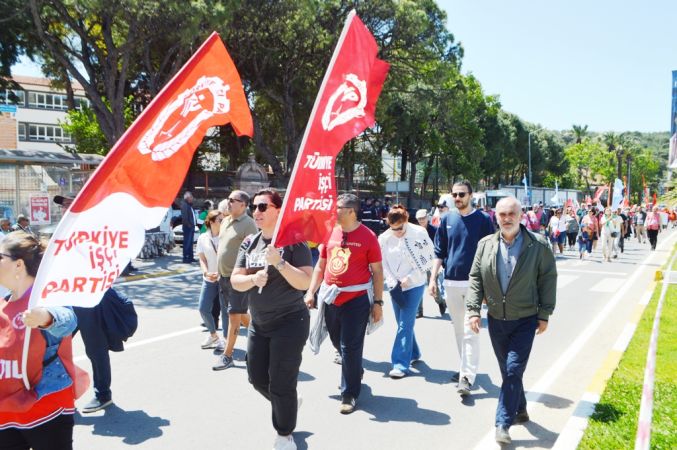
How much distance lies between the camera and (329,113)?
373cm

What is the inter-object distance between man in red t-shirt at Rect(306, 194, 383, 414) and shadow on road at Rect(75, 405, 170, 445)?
1534 mm

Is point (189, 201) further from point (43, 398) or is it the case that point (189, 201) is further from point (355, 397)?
point (43, 398)

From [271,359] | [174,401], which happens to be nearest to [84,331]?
[174,401]

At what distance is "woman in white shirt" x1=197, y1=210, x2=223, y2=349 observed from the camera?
6.86 meters

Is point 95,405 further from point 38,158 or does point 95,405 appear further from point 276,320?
point 38,158

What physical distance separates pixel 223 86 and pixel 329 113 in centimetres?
71

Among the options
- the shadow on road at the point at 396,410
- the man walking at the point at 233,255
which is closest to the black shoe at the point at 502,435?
the shadow on road at the point at 396,410

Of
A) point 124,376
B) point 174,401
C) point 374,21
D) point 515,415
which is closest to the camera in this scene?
point 515,415

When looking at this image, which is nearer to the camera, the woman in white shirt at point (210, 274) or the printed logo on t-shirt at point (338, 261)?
the printed logo on t-shirt at point (338, 261)

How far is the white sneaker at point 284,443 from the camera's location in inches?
162

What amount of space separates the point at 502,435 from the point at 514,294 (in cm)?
102

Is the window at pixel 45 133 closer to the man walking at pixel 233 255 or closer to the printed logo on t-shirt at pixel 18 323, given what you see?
the man walking at pixel 233 255

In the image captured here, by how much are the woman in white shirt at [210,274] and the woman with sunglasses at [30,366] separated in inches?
149

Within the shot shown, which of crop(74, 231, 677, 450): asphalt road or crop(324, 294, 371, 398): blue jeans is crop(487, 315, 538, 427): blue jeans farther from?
crop(324, 294, 371, 398): blue jeans
